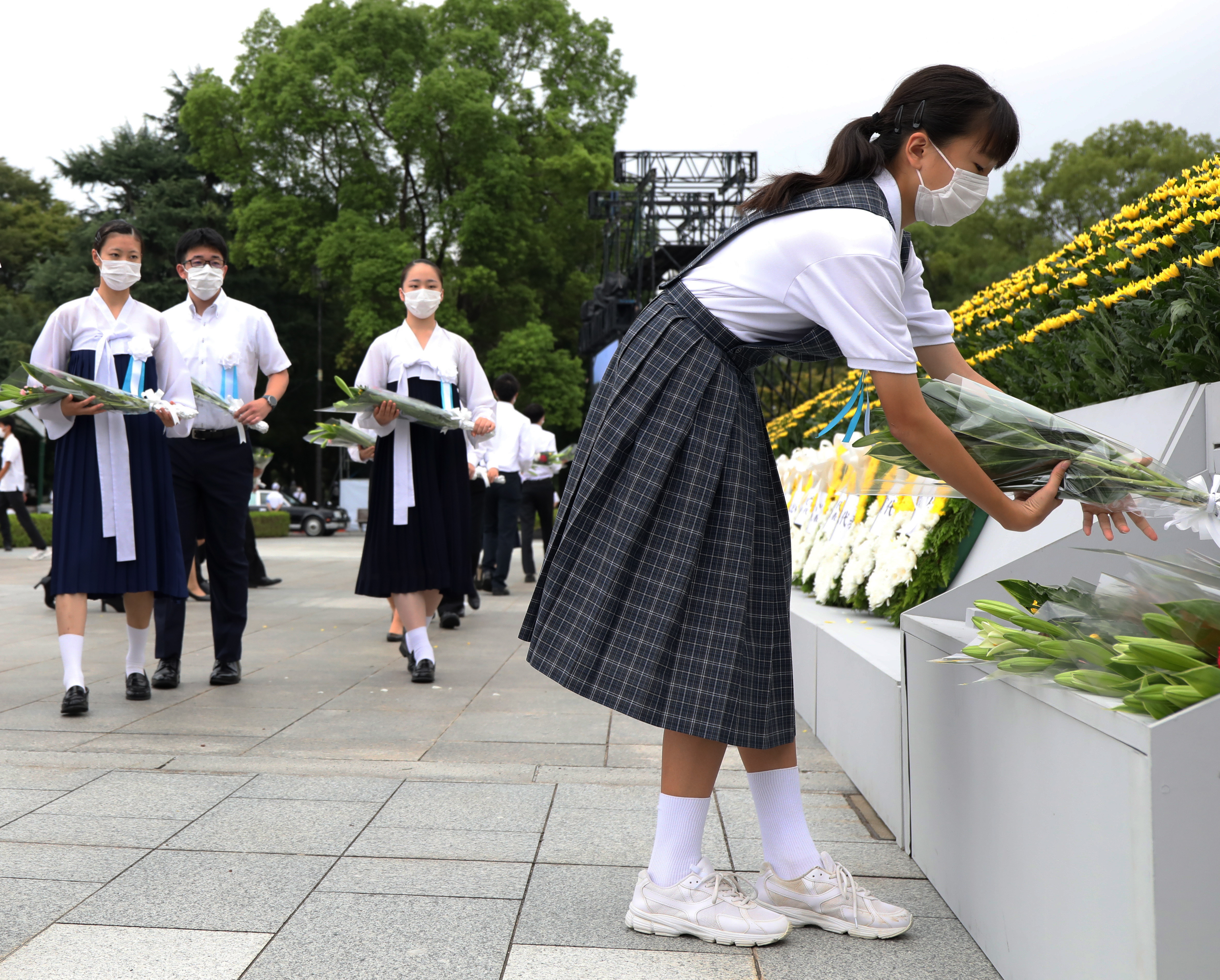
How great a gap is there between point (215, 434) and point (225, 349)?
0.46 m

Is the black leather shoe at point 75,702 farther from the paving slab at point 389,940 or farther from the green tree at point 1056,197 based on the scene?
the green tree at point 1056,197

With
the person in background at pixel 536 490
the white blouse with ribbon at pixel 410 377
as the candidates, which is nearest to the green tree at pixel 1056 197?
the person in background at pixel 536 490

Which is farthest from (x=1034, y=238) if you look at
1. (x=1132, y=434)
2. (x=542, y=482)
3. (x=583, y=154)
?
(x=1132, y=434)

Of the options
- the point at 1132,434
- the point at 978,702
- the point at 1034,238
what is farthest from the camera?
the point at 1034,238

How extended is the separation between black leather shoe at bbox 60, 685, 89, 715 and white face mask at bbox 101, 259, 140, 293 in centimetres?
178

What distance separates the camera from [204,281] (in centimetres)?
542

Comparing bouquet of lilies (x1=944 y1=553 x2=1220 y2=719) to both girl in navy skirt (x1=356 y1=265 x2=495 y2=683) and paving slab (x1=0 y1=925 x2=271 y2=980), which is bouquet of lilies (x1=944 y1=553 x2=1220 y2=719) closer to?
paving slab (x1=0 y1=925 x2=271 y2=980)

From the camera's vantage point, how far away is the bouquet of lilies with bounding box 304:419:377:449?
584 centimetres

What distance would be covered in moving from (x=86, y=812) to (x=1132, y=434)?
125 inches

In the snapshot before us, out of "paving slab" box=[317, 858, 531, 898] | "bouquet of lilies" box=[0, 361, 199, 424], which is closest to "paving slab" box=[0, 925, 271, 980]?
"paving slab" box=[317, 858, 531, 898]

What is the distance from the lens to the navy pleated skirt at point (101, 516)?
182 inches

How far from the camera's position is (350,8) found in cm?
2741

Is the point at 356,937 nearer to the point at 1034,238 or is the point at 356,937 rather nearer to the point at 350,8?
the point at 350,8

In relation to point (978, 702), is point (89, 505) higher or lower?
higher
